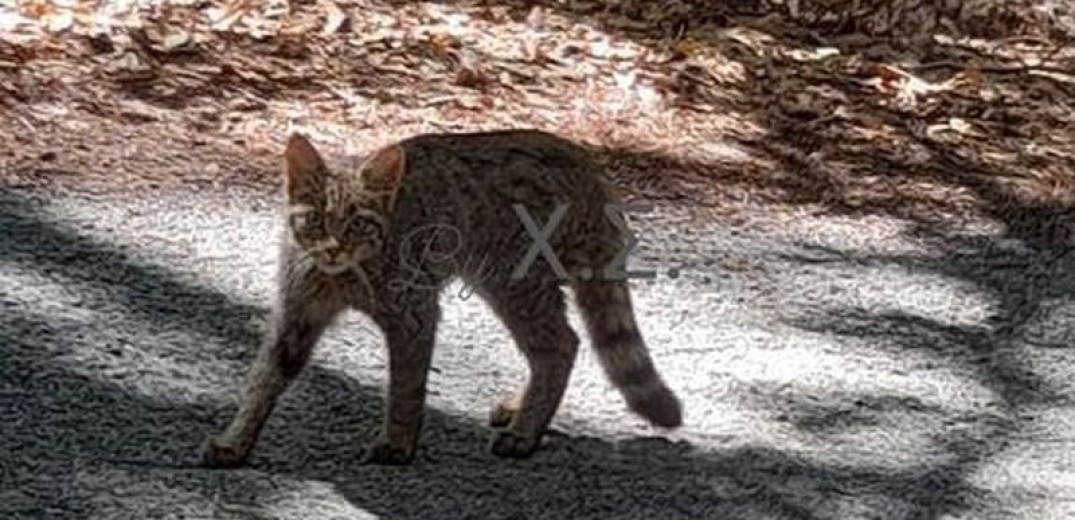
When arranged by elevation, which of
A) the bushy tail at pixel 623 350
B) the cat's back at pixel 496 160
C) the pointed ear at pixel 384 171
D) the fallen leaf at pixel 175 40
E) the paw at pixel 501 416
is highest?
the pointed ear at pixel 384 171

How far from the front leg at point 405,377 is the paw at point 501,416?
17.0 inches

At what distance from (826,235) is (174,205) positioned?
2451 millimetres

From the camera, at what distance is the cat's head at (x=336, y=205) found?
5.35 meters

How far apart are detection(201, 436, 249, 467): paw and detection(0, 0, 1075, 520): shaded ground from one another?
0.05 m

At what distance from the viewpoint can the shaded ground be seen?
18.9 feet

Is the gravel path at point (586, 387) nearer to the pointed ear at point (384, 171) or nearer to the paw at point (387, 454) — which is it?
the paw at point (387, 454)

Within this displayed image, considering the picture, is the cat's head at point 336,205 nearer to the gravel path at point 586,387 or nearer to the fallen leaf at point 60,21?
the gravel path at point 586,387

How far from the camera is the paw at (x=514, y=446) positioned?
584 centimetres

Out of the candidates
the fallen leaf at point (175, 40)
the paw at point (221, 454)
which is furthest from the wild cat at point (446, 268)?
the fallen leaf at point (175, 40)

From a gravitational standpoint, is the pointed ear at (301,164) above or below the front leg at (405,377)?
above

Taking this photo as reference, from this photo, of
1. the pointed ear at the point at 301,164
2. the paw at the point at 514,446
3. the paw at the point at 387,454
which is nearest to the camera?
the pointed ear at the point at 301,164

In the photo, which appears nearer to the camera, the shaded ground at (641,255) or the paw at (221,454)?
the paw at (221,454)

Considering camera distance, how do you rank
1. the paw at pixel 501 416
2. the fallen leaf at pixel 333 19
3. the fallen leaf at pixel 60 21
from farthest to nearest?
the fallen leaf at pixel 333 19, the fallen leaf at pixel 60 21, the paw at pixel 501 416

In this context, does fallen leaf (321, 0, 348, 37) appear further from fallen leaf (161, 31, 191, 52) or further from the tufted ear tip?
the tufted ear tip
